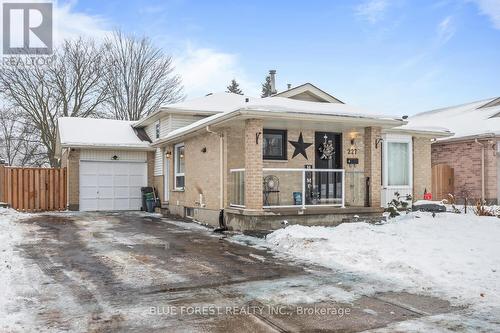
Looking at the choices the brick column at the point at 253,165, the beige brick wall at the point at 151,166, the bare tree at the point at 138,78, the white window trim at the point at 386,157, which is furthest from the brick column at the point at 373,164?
the bare tree at the point at 138,78

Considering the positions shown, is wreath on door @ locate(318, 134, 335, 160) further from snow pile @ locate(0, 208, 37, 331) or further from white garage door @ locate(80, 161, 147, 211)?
white garage door @ locate(80, 161, 147, 211)

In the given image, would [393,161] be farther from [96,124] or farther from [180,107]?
[96,124]

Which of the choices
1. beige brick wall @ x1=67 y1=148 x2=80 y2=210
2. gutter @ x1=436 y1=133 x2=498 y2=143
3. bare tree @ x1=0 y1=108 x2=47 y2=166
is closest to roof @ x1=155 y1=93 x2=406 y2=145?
gutter @ x1=436 y1=133 x2=498 y2=143

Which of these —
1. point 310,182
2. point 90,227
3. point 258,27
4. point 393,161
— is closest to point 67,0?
point 258,27

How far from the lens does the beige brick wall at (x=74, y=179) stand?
1867cm

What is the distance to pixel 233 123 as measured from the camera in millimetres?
11641

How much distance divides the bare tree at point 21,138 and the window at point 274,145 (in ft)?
74.3

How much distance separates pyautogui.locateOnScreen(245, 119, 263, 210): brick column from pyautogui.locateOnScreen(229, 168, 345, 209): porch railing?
3.52ft

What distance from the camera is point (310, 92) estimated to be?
1499 centimetres

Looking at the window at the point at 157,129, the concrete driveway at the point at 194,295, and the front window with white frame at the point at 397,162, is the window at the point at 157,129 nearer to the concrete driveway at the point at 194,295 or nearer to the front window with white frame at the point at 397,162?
the front window with white frame at the point at 397,162

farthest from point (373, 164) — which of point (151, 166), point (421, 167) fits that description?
point (151, 166)

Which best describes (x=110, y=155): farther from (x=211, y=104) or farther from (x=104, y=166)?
(x=211, y=104)

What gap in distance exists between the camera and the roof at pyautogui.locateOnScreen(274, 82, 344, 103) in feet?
48.0

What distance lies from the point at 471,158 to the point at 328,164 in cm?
800
